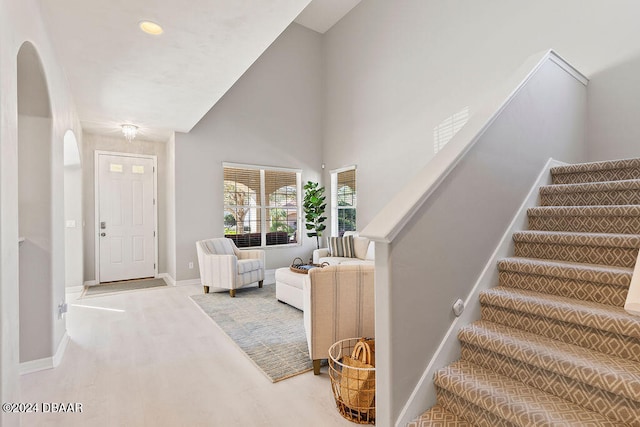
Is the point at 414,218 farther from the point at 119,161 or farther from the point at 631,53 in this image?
the point at 119,161

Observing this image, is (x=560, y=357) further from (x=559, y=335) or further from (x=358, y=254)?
(x=358, y=254)

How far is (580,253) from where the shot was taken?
1984 millimetres

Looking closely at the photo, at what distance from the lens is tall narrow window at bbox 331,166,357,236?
21.6 ft

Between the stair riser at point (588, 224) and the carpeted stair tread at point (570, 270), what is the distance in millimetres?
369

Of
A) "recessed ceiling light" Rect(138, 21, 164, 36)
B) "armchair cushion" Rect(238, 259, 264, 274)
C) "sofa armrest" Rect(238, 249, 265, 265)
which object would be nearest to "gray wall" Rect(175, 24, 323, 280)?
"sofa armrest" Rect(238, 249, 265, 265)

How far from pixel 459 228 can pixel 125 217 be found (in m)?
5.96

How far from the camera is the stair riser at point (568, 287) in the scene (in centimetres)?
166

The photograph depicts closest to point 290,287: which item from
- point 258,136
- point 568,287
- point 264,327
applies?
point 264,327

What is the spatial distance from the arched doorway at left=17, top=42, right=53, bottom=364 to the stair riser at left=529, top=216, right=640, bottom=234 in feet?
12.9

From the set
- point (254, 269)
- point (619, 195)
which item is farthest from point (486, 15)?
point (254, 269)

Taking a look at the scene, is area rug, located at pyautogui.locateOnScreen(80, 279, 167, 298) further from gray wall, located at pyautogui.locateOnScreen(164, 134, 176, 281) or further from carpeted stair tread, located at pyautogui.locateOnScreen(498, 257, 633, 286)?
carpeted stair tread, located at pyautogui.locateOnScreen(498, 257, 633, 286)

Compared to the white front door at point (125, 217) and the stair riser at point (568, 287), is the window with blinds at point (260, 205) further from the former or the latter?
the stair riser at point (568, 287)

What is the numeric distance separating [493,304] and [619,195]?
1322 millimetres

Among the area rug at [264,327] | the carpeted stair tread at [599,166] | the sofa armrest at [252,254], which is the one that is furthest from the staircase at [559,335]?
the sofa armrest at [252,254]
